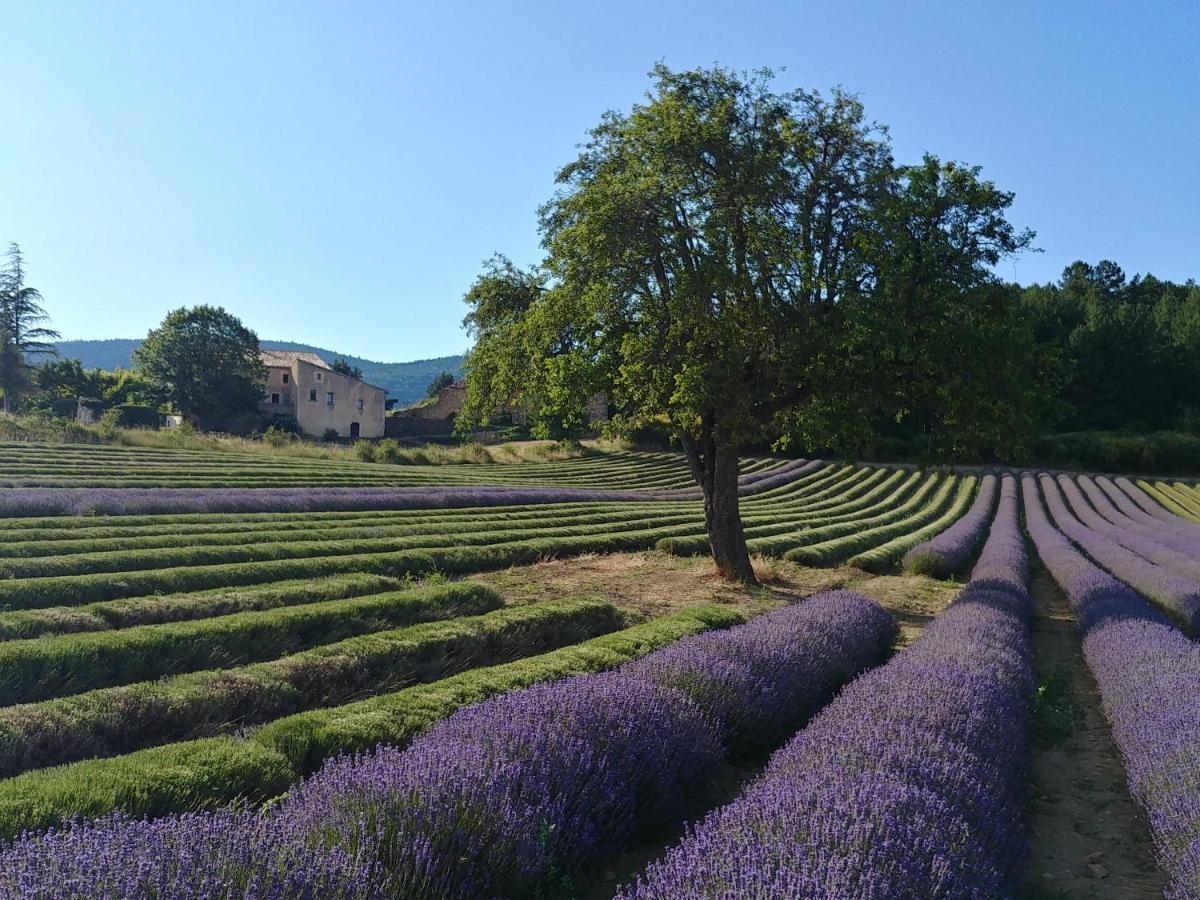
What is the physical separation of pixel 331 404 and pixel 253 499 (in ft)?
154

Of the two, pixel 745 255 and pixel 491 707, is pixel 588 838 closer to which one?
pixel 491 707

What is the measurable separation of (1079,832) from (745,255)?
11050 millimetres

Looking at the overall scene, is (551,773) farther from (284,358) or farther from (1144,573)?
(284,358)

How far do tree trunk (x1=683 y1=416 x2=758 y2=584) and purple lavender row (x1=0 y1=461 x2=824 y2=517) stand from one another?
1139cm

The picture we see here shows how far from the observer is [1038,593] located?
54.7 feet

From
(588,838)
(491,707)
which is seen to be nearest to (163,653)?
(491,707)

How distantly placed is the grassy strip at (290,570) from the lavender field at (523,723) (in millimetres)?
65

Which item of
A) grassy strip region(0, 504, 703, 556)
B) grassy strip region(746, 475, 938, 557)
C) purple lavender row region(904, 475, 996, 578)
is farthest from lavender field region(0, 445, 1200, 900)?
grassy strip region(746, 475, 938, 557)

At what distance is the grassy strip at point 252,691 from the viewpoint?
584 centimetres

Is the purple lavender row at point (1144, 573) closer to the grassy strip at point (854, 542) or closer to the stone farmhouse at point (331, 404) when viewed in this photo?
the grassy strip at point (854, 542)

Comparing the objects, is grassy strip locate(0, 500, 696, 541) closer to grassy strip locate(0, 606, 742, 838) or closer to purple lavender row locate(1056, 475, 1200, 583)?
grassy strip locate(0, 606, 742, 838)

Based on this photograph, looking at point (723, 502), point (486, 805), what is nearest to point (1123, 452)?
point (723, 502)

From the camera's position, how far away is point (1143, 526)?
89.2ft

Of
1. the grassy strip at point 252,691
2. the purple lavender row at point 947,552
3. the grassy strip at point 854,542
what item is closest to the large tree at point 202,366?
the grassy strip at point 854,542
